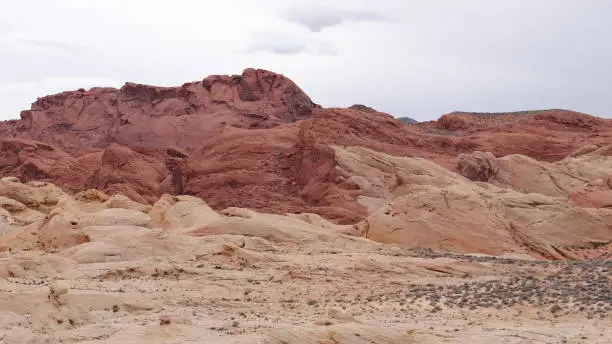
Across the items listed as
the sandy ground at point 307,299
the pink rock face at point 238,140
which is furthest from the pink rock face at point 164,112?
the sandy ground at point 307,299

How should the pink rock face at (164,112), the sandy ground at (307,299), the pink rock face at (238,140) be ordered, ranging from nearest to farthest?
the sandy ground at (307,299) < the pink rock face at (238,140) < the pink rock face at (164,112)

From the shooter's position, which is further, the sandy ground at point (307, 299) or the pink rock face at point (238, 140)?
the pink rock face at point (238, 140)

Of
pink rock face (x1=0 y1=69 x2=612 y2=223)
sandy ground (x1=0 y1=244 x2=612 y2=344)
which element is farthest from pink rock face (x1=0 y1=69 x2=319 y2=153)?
sandy ground (x1=0 y1=244 x2=612 y2=344)

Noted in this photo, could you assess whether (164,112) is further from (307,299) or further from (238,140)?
(307,299)

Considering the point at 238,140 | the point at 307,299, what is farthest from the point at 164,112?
the point at 307,299

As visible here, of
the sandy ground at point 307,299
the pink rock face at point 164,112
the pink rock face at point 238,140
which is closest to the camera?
the sandy ground at point 307,299

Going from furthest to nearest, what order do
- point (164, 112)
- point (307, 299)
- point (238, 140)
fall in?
point (164, 112), point (238, 140), point (307, 299)

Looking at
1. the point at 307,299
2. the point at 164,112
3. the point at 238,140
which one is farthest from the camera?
the point at 164,112

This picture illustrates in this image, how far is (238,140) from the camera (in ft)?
165

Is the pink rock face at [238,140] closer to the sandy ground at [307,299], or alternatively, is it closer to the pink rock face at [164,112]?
the pink rock face at [164,112]

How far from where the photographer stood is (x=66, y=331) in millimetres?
13883

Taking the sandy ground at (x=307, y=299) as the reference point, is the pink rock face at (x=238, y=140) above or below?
above

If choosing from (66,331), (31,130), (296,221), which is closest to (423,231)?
(296,221)

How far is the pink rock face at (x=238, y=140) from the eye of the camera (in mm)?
45406
